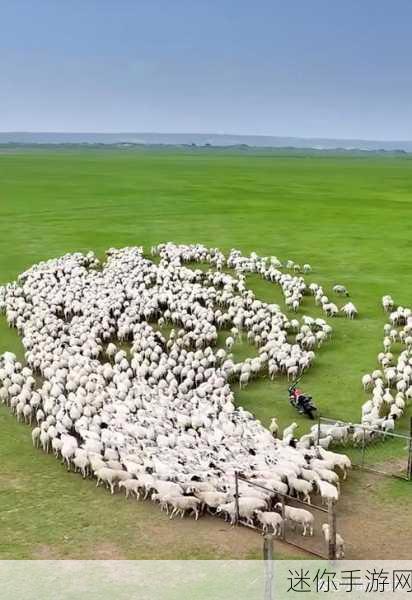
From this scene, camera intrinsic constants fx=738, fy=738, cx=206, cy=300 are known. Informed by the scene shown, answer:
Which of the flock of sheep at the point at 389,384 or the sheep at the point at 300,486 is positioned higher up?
the flock of sheep at the point at 389,384

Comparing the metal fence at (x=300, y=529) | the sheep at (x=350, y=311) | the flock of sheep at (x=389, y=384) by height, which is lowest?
the metal fence at (x=300, y=529)

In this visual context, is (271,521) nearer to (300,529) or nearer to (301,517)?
(301,517)

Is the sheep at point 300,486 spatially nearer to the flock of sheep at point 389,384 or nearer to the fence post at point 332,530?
the fence post at point 332,530

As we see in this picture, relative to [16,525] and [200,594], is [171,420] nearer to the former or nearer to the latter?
[16,525]

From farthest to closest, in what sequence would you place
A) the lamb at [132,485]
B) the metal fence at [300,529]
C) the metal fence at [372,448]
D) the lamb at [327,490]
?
the metal fence at [372,448], the lamb at [132,485], the lamb at [327,490], the metal fence at [300,529]

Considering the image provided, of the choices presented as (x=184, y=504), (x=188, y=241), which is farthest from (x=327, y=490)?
(x=188, y=241)

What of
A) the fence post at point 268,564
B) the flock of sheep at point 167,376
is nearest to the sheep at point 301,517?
the flock of sheep at point 167,376
